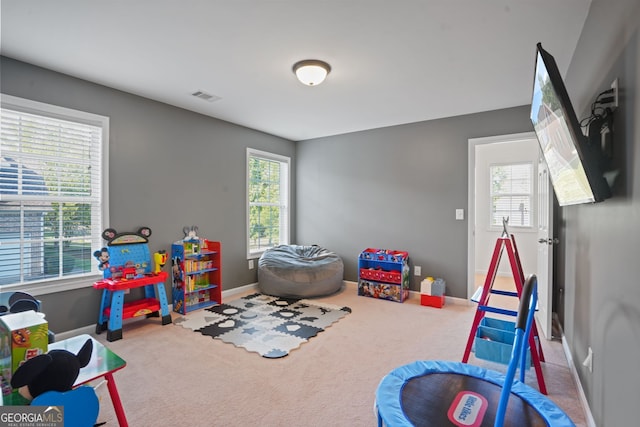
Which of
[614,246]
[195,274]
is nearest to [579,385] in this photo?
[614,246]

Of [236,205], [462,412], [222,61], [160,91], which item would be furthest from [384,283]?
[160,91]

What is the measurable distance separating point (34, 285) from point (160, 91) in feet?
7.06

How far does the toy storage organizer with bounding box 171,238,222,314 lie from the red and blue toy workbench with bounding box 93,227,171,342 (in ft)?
0.87

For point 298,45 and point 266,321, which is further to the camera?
point 266,321

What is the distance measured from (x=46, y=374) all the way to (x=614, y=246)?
2.57m

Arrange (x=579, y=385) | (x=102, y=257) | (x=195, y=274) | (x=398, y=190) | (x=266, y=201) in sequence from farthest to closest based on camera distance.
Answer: (x=266, y=201)
(x=398, y=190)
(x=195, y=274)
(x=102, y=257)
(x=579, y=385)

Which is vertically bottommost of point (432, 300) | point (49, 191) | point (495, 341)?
point (432, 300)

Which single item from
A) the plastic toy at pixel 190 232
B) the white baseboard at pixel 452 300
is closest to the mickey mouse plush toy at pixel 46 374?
the plastic toy at pixel 190 232

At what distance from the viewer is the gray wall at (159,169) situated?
290cm

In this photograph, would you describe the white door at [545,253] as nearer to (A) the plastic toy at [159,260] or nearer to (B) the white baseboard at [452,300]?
(B) the white baseboard at [452,300]

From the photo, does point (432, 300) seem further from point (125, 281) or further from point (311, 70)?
point (125, 281)

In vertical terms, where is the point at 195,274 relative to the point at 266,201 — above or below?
below

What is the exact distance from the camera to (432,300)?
4000 mm

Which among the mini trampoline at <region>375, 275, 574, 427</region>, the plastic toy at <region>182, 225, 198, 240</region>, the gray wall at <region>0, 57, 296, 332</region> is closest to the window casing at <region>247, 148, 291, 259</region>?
the gray wall at <region>0, 57, 296, 332</region>
